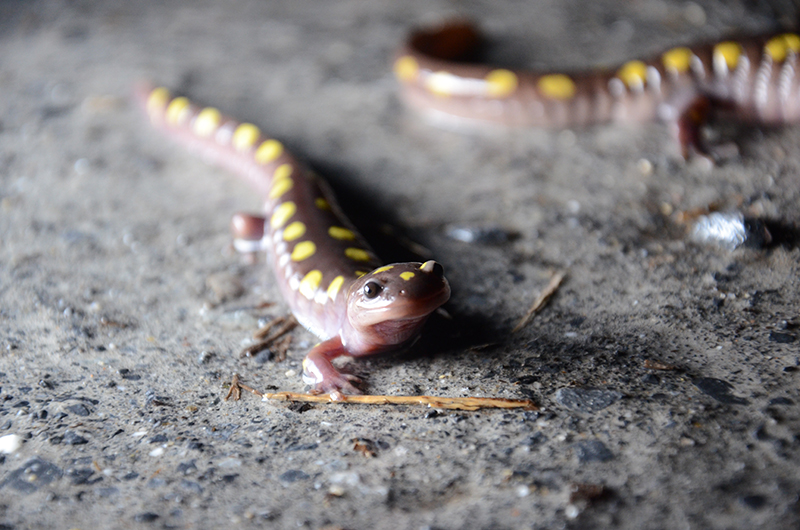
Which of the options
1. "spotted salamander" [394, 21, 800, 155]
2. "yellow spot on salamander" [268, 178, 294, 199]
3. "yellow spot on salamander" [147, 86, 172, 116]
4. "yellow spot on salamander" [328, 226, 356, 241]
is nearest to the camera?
"yellow spot on salamander" [328, 226, 356, 241]

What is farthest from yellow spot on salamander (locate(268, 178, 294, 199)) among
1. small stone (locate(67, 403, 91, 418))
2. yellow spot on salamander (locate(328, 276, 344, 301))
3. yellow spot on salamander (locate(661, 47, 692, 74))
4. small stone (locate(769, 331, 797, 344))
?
yellow spot on salamander (locate(661, 47, 692, 74))

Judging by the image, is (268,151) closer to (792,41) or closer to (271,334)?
(271,334)

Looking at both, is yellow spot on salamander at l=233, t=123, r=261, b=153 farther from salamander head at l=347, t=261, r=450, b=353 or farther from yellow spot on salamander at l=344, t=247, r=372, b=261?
salamander head at l=347, t=261, r=450, b=353

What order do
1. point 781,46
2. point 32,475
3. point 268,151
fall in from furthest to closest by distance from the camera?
point 781,46
point 268,151
point 32,475

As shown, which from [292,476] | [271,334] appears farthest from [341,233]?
[292,476]

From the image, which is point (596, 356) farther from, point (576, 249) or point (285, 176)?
point (285, 176)

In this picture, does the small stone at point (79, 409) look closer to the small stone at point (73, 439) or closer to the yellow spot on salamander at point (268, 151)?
the small stone at point (73, 439)
